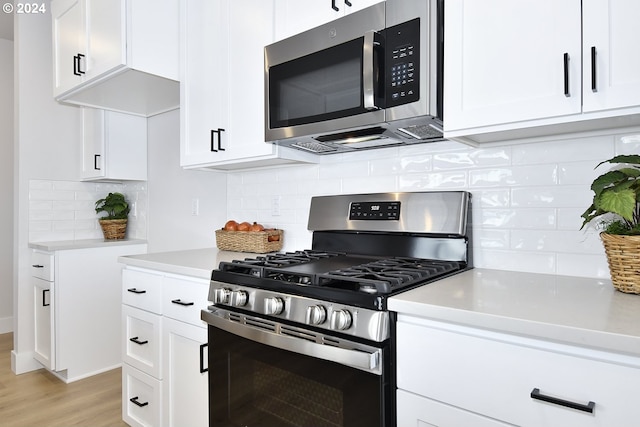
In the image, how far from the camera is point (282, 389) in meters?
1.31

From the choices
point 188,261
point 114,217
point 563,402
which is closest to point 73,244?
point 114,217

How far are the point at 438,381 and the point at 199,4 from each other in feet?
6.78

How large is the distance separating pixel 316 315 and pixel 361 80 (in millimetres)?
870

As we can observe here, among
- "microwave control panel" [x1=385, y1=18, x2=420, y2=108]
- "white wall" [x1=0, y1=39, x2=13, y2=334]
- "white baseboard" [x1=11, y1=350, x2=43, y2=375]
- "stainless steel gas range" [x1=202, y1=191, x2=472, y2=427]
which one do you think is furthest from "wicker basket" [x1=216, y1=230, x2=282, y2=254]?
"white wall" [x1=0, y1=39, x2=13, y2=334]

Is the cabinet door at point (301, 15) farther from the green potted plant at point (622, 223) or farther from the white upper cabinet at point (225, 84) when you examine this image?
the green potted plant at point (622, 223)

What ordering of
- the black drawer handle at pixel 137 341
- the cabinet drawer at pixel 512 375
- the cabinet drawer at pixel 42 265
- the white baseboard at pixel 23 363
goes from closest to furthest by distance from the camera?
1. the cabinet drawer at pixel 512 375
2. the black drawer handle at pixel 137 341
3. the cabinet drawer at pixel 42 265
4. the white baseboard at pixel 23 363

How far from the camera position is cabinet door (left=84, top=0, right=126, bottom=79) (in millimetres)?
2070

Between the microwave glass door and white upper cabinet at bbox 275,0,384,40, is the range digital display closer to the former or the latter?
the microwave glass door

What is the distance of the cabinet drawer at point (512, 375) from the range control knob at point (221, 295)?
2.19ft

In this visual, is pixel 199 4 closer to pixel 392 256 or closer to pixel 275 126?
pixel 275 126

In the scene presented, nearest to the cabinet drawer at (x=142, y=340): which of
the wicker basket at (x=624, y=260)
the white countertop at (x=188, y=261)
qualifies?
the white countertop at (x=188, y=261)

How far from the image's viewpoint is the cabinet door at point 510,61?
1.11 m

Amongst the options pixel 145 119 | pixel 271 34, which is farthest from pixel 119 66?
pixel 145 119

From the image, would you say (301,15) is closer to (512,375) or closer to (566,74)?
(566,74)
